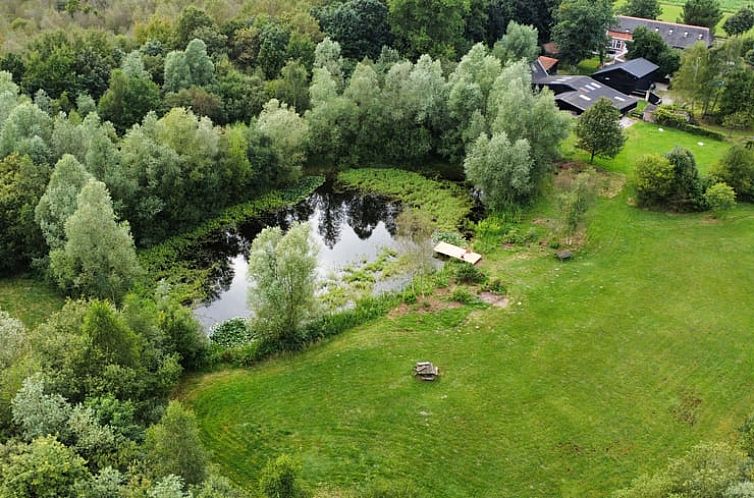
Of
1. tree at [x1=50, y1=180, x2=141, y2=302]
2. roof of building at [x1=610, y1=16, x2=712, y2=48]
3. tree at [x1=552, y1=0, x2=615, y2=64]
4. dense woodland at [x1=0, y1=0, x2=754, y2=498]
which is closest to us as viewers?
dense woodland at [x1=0, y1=0, x2=754, y2=498]

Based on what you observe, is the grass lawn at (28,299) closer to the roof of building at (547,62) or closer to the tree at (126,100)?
the tree at (126,100)

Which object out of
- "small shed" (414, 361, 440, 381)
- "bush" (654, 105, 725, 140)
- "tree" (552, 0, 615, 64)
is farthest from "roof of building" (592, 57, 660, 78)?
"small shed" (414, 361, 440, 381)

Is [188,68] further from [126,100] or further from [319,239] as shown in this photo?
[319,239]

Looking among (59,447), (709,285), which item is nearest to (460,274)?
(709,285)

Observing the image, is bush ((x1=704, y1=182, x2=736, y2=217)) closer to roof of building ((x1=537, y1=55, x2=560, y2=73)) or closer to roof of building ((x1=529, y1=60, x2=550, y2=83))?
roof of building ((x1=529, y1=60, x2=550, y2=83))

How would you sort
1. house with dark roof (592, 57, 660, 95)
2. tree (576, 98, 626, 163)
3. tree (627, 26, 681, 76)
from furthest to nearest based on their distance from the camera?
tree (627, 26, 681, 76) < house with dark roof (592, 57, 660, 95) < tree (576, 98, 626, 163)

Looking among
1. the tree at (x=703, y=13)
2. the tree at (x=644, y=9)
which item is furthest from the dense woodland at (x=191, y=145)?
the tree at (x=644, y=9)

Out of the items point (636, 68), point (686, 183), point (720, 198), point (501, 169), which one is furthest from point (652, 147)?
point (501, 169)
